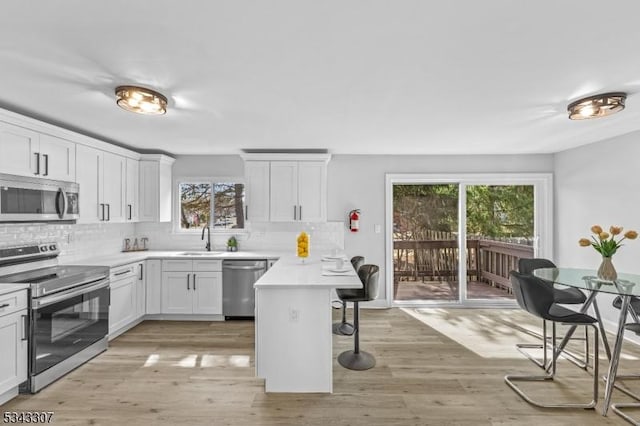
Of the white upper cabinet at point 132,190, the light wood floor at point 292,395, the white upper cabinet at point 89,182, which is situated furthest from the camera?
the white upper cabinet at point 132,190

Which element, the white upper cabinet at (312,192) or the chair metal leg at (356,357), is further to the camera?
the white upper cabinet at (312,192)

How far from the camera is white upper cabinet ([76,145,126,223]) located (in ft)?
11.3

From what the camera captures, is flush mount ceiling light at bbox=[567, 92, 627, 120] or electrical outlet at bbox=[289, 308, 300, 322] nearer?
flush mount ceiling light at bbox=[567, 92, 627, 120]

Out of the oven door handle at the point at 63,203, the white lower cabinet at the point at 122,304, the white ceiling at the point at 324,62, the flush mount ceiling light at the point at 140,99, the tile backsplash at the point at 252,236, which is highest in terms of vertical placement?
the white ceiling at the point at 324,62

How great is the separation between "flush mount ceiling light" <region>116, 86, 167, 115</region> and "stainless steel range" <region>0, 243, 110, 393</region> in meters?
1.61

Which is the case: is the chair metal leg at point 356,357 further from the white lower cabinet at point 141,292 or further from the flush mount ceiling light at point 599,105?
the white lower cabinet at point 141,292

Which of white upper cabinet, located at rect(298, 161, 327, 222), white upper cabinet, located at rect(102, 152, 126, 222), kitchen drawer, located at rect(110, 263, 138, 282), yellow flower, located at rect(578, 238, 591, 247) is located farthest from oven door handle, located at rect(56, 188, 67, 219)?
yellow flower, located at rect(578, 238, 591, 247)

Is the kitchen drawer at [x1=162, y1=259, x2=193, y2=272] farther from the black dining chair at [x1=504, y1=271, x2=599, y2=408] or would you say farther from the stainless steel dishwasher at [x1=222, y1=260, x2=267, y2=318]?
the black dining chair at [x1=504, y1=271, x2=599, y2=408]

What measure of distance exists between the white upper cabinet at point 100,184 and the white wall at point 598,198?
20.0ft

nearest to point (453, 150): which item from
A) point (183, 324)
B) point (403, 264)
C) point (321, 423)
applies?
point (403, 264)

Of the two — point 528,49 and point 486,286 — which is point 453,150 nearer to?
point 486,286

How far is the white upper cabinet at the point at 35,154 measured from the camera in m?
2.61

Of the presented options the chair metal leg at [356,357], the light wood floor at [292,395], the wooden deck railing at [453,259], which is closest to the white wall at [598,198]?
the wooden deck railing at [453,259]

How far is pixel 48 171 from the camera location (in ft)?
9.81
